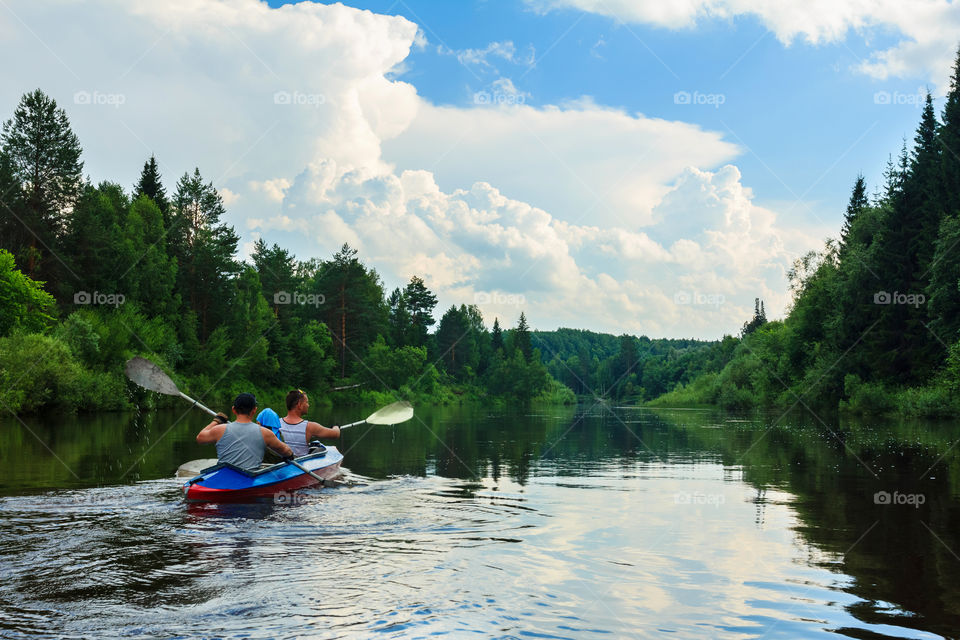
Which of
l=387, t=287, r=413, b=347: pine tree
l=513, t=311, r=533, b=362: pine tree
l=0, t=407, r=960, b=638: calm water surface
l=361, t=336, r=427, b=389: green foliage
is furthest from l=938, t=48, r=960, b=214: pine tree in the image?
l=513, t=311, r=533, b=362: pine tree

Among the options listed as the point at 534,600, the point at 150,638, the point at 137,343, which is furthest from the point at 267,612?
the point at 137,343

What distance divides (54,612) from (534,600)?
394 centimetres

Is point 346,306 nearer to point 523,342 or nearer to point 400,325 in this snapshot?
point 400,325

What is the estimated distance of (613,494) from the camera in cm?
1447

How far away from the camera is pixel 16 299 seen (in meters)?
38.3

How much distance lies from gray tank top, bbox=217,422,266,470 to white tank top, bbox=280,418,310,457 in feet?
7.48
